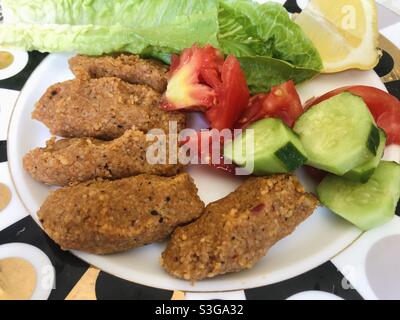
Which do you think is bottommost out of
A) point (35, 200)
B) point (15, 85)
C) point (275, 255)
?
point (275, 255)

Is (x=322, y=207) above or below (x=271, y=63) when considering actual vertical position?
below

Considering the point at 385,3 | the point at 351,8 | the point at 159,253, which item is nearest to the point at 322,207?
the point at 159,253

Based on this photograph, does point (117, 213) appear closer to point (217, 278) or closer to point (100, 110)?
point (217, 278)

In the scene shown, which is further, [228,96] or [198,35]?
[198,35]

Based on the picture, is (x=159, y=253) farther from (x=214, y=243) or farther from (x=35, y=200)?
(x=35, y=200)

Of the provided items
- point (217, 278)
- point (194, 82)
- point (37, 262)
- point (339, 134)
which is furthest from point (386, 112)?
point (37, 262)

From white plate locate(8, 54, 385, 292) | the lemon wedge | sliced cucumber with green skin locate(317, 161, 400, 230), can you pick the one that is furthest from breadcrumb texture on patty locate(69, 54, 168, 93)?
sliced cucumber with green skin locate(317, 161, 400, 230)

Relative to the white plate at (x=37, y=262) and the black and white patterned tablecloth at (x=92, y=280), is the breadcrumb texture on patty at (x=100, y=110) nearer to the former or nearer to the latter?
the black and white patterned tablecloth at (x=92, y=280)
